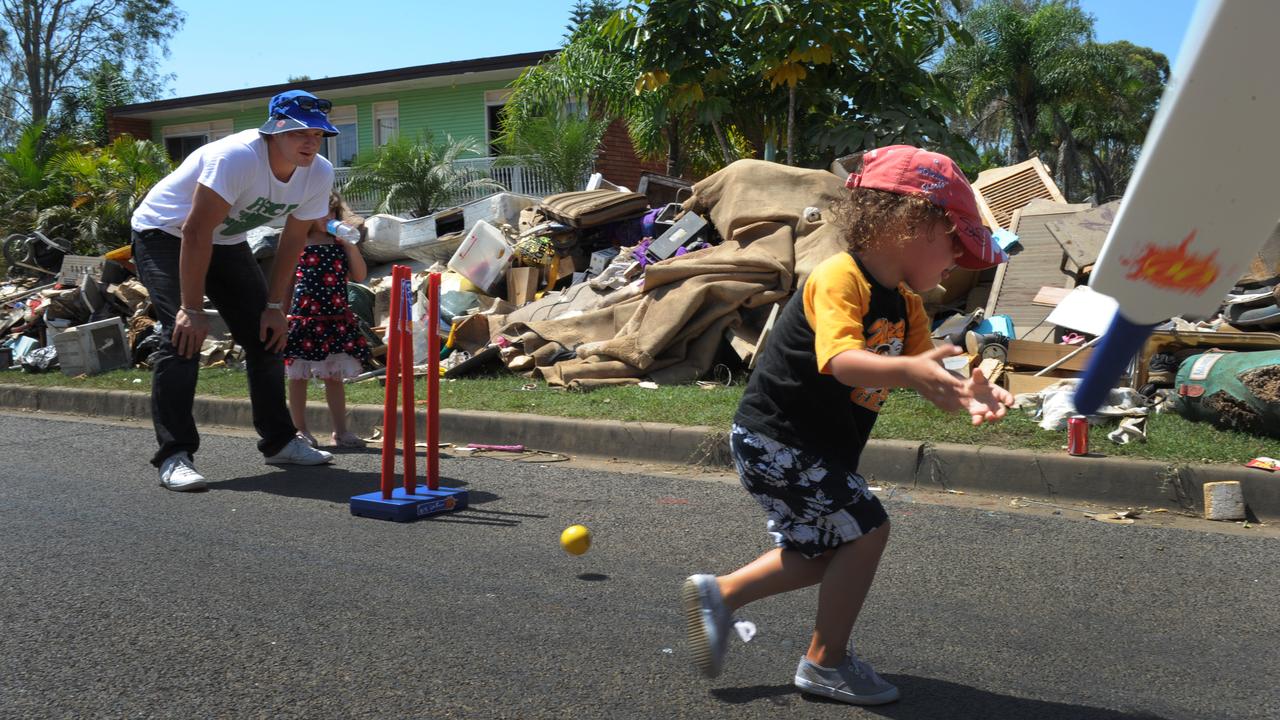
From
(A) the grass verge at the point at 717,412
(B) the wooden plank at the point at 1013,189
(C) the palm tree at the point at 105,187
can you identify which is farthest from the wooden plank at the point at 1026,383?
(C) the palm tree at the point at 105,187

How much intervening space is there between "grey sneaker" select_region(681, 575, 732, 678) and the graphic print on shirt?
59 cm

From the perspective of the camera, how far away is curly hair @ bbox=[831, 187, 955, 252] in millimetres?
2637

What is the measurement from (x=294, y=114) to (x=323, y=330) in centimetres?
165

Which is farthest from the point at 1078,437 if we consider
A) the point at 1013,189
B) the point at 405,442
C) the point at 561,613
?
the point at 1013,189

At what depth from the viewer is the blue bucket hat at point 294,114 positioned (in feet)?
17.6

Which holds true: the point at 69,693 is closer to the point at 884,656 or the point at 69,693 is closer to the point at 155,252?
the point at 884,656

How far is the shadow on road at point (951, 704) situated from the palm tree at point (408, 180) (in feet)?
52.6

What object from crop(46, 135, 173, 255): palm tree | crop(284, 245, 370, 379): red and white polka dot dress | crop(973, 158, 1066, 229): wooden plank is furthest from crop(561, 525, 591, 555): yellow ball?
crop(46, 135, 173, 255): palm tree

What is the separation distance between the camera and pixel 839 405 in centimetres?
279

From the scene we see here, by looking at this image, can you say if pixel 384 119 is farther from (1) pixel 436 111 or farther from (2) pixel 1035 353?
(2) pixel 1035 353

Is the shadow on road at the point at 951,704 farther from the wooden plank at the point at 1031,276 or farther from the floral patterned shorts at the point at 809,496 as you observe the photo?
the wooden plank at the point at 1031,276

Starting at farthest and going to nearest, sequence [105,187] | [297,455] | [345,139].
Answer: [345,139]
[105,187]
[297,455]

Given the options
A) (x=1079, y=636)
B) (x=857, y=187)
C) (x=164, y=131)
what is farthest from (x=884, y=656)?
(x=164, y=131)

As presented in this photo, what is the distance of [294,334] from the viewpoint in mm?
6652
